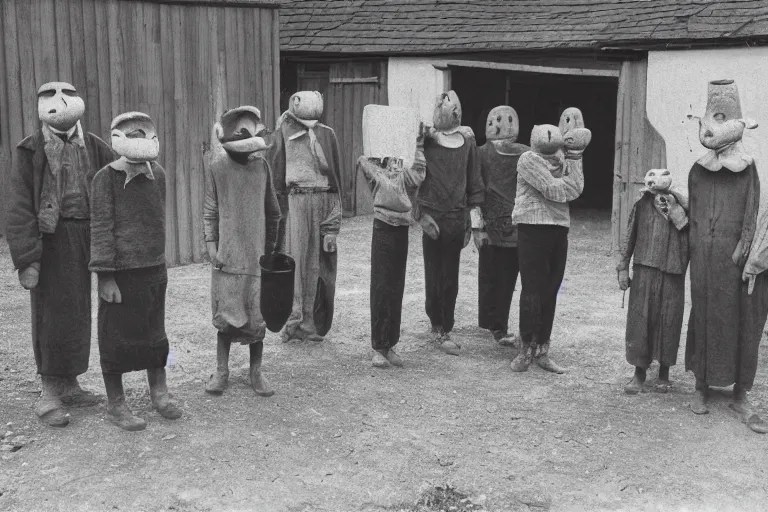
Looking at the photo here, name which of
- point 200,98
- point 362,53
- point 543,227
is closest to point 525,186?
point 543,227

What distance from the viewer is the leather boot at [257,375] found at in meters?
5.79

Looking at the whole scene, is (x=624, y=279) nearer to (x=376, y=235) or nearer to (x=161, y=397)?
(x=376, y=235)

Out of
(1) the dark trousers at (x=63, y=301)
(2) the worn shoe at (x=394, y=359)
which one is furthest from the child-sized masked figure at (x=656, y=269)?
(1) the dark trousers at (x=63, y=301)

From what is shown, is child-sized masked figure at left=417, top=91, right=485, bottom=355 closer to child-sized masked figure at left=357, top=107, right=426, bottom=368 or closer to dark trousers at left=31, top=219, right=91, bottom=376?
child-sized masked figure at left=357, top=107, right=426, bottom=368

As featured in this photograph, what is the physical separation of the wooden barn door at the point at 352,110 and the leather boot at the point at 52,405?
29.1ft

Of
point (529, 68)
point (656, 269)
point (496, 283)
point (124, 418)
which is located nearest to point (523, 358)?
point (496, 283)

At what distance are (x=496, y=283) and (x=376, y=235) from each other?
1190mm

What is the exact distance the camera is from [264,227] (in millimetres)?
5703

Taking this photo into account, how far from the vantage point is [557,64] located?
12.8 m

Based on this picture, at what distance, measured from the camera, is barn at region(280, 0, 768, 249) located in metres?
10.4

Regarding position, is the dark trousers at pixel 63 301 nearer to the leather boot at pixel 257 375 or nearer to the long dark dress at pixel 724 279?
the leather boot at pixel 257 375

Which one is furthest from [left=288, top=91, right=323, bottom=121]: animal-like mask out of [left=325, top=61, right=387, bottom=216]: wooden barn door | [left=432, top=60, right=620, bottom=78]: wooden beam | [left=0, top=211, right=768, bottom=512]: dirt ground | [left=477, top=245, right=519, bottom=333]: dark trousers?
[left=325, top=61, right=387, bottom=216]: wooden barn door

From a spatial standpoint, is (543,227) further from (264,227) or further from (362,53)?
(362,53)

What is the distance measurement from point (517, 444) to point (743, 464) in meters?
1.18
